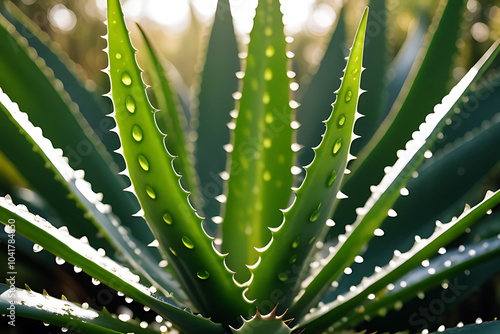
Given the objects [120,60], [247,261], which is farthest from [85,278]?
[120,60]

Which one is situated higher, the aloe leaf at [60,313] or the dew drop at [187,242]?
the dew drop at [187,242]

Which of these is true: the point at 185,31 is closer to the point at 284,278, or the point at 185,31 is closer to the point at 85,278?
the point at 85,278

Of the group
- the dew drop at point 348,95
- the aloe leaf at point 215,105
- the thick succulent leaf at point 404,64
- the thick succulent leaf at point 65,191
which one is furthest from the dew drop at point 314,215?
the thick succulent leaf at point 404,64

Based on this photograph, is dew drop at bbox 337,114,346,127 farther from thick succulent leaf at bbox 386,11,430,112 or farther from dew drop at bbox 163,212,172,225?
thick succulent leaf at bbox 386,11,430,112

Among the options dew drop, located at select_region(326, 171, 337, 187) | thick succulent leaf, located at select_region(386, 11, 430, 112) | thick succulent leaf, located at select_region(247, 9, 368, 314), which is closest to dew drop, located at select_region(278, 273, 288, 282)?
thick succulent leaf, located at select_region(247, 9, 368, 314)

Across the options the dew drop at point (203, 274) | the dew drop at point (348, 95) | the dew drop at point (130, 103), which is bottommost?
the dew drop at point (203, 274)

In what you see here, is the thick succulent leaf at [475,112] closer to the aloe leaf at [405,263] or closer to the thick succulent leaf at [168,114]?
the aloe leaf at [405,263]

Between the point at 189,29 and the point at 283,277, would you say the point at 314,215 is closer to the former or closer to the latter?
the point at 283,277
